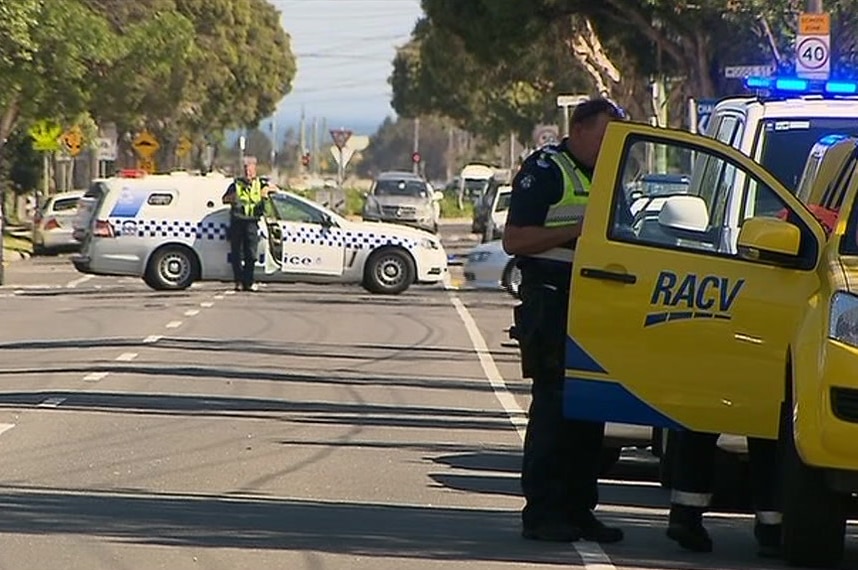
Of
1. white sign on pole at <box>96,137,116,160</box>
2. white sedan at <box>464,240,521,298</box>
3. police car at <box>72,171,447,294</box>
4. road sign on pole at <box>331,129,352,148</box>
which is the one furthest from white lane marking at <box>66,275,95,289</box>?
white sign on pole at <box>96,137,116,160</box>

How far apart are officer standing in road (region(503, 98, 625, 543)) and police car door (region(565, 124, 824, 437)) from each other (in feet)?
0.76

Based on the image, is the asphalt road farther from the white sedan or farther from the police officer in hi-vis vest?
the white sedan

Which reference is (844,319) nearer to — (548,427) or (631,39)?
(548,427)

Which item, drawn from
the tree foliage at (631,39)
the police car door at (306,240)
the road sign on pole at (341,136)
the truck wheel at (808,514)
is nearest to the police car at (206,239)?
the police car door at (306,240)

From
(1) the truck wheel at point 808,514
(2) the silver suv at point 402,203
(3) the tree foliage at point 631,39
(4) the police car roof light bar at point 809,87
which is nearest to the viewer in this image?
(1) the truck wheel at point 808,514

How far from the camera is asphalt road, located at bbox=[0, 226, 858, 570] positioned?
9242mm

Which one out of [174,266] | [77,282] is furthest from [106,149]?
[174,266]

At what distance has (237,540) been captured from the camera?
9430 millimetres

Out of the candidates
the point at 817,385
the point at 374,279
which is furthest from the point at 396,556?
the point at 374,279

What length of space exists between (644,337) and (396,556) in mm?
1459

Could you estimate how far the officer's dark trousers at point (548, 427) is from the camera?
30.7 feet

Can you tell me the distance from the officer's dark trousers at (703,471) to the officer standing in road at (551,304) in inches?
19.7

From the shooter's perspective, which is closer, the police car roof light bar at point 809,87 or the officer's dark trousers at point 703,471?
the officer's dark trousers at point 703,471

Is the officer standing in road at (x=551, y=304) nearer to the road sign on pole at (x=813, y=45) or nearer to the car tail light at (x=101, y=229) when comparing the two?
the road sign on pole at (x=813, y=45)
